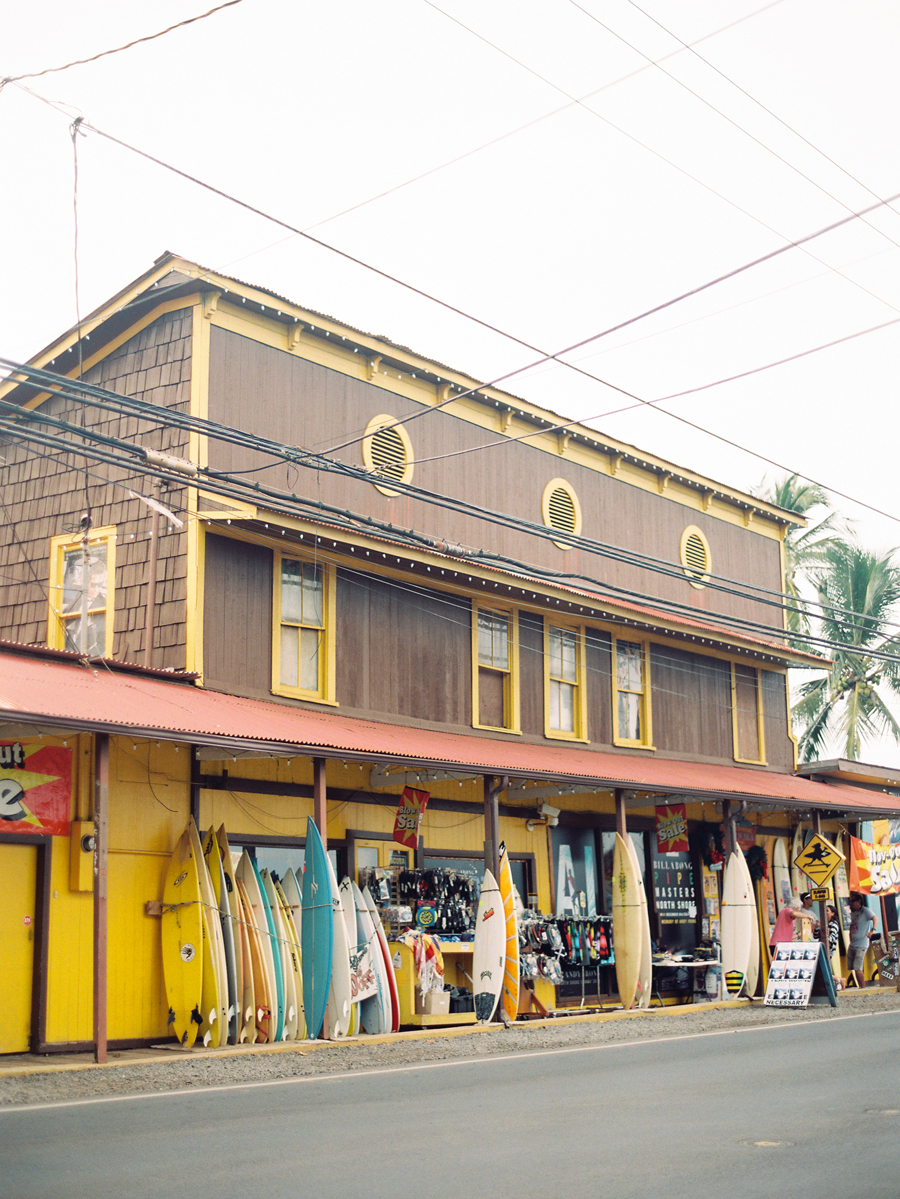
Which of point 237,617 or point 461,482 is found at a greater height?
point 461,482

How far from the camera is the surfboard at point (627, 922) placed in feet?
58.6

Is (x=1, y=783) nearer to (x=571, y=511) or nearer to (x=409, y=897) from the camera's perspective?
(x=409, y=897)

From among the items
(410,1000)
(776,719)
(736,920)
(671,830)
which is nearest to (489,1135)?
(410,1000)

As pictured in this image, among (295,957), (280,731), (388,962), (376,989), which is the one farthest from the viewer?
(388,962)

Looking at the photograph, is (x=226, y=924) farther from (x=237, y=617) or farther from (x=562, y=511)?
(x=562, y=511)

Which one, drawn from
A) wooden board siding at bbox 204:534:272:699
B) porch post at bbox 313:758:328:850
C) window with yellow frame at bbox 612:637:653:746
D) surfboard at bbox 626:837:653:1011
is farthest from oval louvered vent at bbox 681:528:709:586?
porch post at bbox 313:758:328:850

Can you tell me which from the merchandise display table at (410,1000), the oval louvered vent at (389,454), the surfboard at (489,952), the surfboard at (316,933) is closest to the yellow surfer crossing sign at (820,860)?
the merchandise display table at (410,1000)

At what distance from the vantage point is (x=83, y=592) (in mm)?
16922

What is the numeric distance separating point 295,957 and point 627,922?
218 inches

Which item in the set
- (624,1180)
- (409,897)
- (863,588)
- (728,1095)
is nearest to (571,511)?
(409,897)

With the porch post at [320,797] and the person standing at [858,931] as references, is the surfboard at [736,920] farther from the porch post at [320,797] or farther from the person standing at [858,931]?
the porch post at [320,797]

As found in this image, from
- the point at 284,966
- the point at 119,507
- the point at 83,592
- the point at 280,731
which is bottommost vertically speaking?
the point at 284,966

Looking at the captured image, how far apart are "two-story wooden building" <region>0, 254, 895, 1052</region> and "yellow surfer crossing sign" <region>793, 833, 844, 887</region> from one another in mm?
871

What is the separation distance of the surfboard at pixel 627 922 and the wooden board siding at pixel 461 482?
4.33 meters
